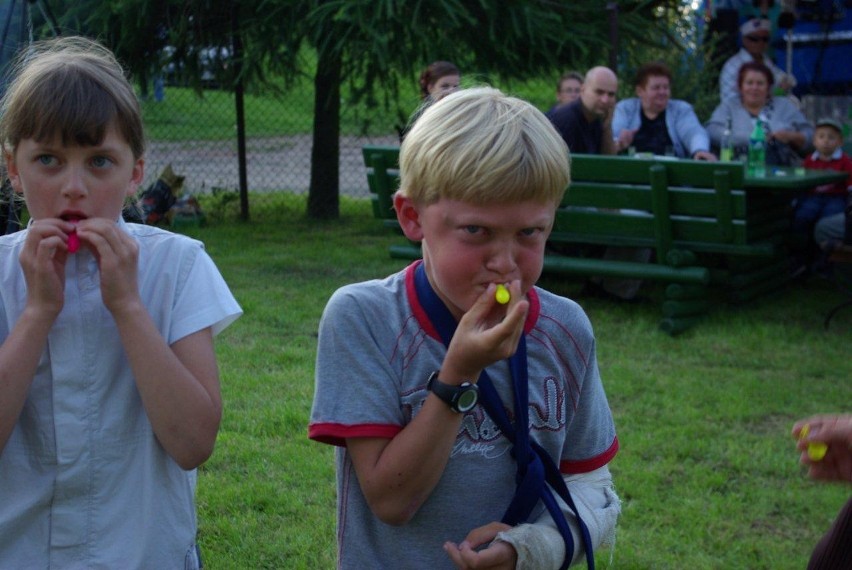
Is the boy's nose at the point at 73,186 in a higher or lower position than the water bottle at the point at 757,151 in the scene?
higher

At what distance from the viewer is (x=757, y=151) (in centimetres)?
843

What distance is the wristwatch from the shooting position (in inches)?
68.7

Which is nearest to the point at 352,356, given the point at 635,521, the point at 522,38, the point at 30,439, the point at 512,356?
the point at 512,356

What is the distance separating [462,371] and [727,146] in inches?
303

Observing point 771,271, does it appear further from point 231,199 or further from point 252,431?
point 231,199

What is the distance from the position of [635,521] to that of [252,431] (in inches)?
70.6

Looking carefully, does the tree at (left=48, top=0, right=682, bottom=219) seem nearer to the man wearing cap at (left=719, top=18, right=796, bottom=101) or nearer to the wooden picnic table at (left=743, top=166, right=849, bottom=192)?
the man wearing cap at (left=719, top=18, right=796, bottom=101)

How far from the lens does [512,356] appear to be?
6.18ft

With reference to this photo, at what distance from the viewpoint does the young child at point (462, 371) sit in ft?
5.88

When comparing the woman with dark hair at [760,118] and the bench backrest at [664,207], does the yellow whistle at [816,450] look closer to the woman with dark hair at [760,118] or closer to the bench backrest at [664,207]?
the bench backrest at [664,207]

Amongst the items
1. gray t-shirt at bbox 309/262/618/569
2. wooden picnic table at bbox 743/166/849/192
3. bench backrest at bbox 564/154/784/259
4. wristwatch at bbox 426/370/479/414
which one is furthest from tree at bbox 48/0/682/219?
wristwatch at bbox 426/370/479/414

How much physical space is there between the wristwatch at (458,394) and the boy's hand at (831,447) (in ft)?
2.37

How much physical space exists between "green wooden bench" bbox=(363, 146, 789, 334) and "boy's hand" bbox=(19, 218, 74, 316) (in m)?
5.55

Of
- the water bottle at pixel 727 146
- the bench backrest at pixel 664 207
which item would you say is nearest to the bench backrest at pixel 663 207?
the bench backrest at pixel 664 207
